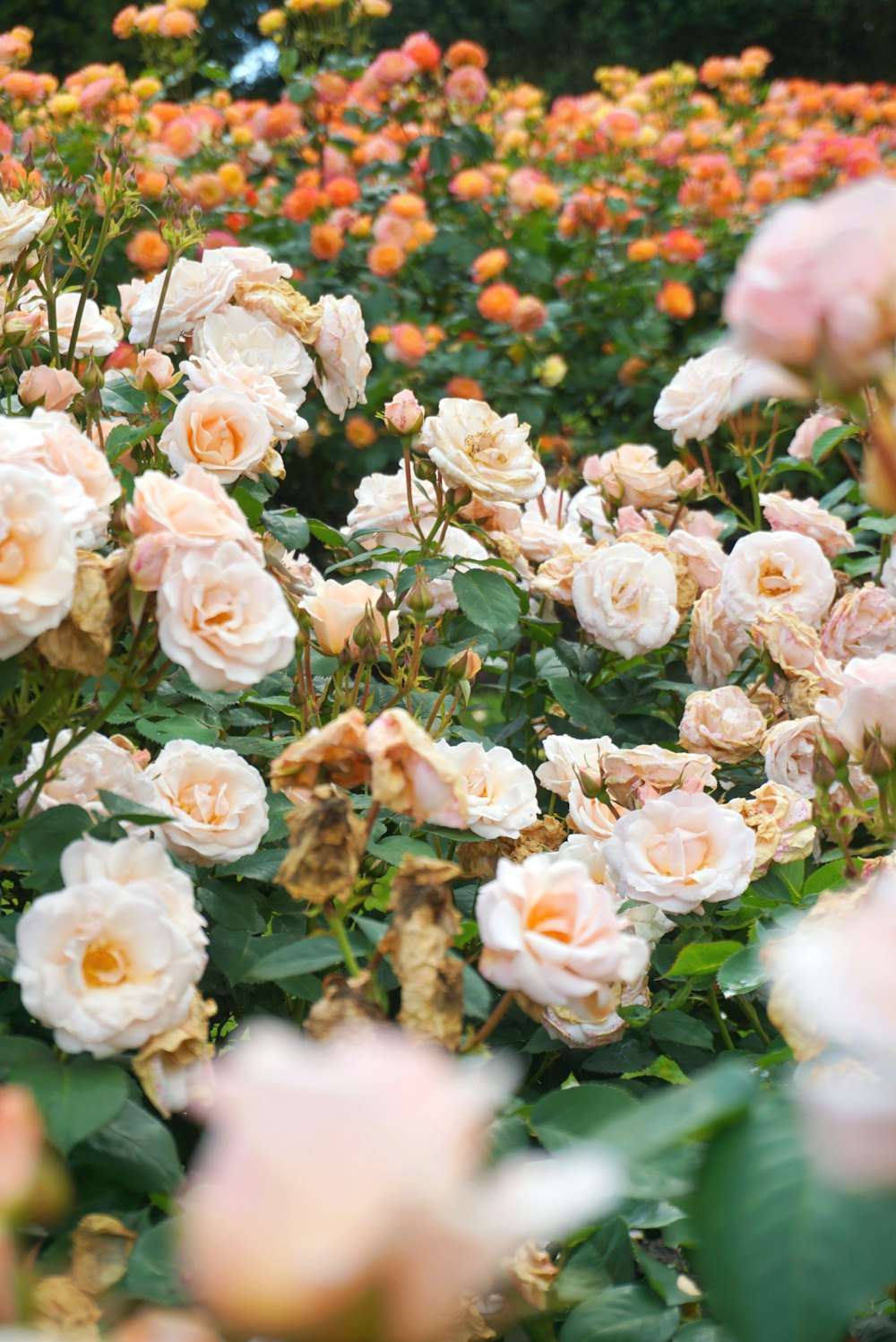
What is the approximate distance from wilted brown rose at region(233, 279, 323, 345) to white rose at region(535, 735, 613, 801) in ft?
1.56

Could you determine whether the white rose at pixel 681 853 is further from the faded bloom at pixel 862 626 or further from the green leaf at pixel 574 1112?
the faded bloom at pixel 862 626

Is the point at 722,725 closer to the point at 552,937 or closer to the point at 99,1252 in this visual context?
the point at 552,937

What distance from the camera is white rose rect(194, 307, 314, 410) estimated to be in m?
1.18

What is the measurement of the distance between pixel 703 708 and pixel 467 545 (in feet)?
1.04

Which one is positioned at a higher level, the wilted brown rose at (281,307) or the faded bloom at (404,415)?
the wilted brown rose at (281,307)

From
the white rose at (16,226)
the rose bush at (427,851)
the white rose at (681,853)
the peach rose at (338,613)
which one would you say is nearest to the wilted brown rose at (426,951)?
the rose bush at (427,851)

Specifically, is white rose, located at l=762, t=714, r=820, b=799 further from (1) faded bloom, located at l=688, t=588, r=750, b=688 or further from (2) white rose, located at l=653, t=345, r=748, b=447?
(2) white rose, located at l=653, t=345, r=748, b=447

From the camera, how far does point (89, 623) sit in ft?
2.21

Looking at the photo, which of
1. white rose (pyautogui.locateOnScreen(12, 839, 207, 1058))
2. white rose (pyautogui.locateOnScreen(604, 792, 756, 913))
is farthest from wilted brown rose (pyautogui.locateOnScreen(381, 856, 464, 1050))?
white rose (pyautogui.locateOnScreen(604, 792, 756, 913))

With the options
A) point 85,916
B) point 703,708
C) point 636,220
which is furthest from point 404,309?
point 85,916

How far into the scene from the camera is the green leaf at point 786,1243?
1.25 ft

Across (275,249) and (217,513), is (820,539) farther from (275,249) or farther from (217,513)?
(275,249)

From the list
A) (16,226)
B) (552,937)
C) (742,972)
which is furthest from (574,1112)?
(16,226)

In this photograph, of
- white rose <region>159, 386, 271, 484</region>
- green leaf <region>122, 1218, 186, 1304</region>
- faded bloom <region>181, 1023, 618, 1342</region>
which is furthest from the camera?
white rose <region>159, 386, 271, 484</region>
